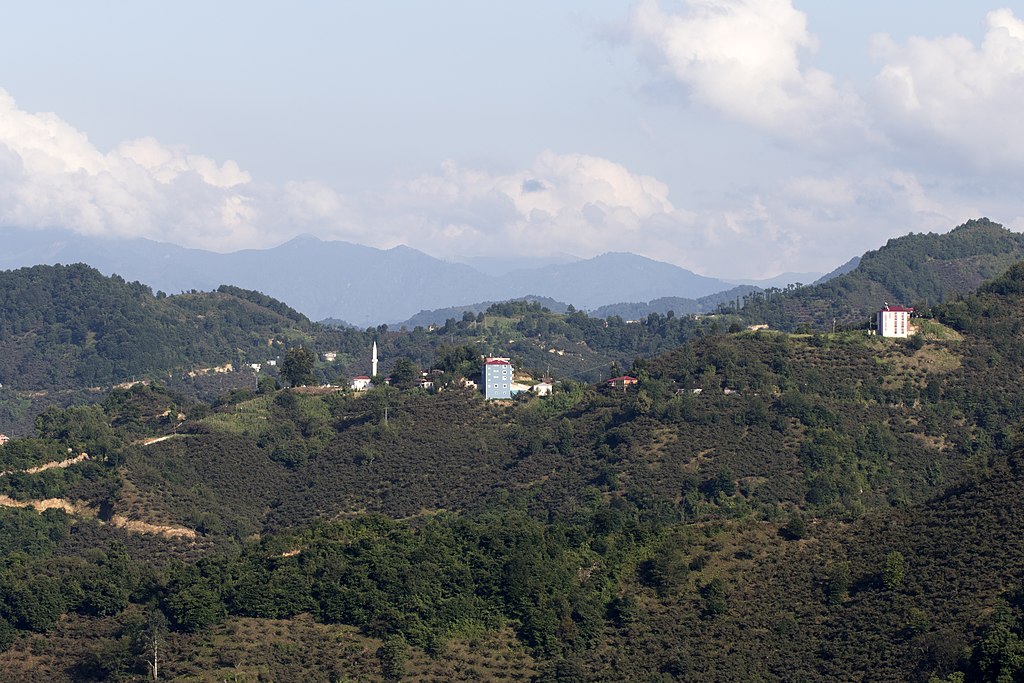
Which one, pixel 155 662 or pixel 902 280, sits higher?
pixel 902 280

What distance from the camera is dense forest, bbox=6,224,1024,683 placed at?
194ft

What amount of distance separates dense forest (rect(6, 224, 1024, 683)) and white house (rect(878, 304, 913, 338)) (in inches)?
50.1

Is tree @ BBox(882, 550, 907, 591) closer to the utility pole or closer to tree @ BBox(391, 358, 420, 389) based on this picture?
the utility pole

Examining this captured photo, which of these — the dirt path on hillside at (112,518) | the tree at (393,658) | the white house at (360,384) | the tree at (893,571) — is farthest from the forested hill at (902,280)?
the tree at (393,658)

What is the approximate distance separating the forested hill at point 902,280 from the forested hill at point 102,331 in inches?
2328

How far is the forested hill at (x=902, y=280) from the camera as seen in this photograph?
181 m

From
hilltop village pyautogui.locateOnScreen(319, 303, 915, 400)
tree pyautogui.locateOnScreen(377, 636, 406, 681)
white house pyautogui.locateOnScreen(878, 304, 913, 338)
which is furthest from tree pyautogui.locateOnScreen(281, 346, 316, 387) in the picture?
tree pyautogui.locateOnScreen(377, 636, 406, 681)

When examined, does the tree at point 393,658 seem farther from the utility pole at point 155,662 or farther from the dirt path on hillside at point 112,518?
the dirt path on hillside at point 112,518

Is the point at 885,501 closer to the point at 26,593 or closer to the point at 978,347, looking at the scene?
the point at 978,347

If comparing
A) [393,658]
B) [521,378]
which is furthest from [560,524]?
[521,378]

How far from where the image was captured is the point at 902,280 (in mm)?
189125

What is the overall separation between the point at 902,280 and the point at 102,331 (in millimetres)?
91238

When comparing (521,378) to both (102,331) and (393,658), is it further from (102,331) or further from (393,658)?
(102,331)

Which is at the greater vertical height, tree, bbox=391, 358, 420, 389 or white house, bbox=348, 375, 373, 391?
tree, bbox=391, 358, 420, 389
